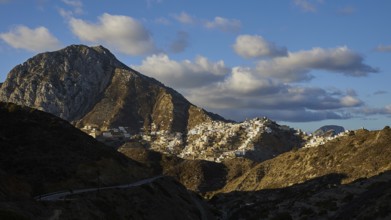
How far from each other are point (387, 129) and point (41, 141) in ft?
310

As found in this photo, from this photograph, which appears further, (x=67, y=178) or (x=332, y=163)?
(x=332, y=163)

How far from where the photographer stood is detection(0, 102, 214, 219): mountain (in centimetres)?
5351

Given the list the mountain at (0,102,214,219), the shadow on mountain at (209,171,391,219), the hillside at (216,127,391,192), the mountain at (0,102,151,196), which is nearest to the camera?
the shadow on mountain at (209,171,391,219)

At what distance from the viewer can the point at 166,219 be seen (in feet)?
243

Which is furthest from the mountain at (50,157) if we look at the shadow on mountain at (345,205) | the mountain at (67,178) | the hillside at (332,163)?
the hillside at (332,163)

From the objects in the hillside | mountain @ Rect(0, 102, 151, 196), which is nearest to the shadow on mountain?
mountain @ Rect(0, 102, 151, 196)

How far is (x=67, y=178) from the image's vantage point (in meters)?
80.1

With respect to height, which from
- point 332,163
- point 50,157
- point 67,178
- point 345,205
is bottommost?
point 345,205

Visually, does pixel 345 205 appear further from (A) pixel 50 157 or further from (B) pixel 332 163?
(B) pixel 332 163

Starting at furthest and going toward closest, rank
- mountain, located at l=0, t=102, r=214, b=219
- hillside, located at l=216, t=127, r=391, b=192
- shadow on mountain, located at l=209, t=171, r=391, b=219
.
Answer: hillside, located at l=216, t=127, r=391, b=192 → mountain, located at l=0, t=102, r=214, b=219 → shadow on mountain, located at l=209, t=171, r=391, b=219

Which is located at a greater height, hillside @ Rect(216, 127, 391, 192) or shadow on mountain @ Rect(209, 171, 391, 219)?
hillside @ Rect(216, 127, 391, 192)

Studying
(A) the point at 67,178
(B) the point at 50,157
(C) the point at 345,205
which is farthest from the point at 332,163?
(B) the point at 50,157

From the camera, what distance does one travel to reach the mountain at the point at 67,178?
53.5 meters

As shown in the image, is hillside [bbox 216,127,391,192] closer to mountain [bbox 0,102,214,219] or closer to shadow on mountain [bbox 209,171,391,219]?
shadow on mountain [bbox 209,171,391,219]
